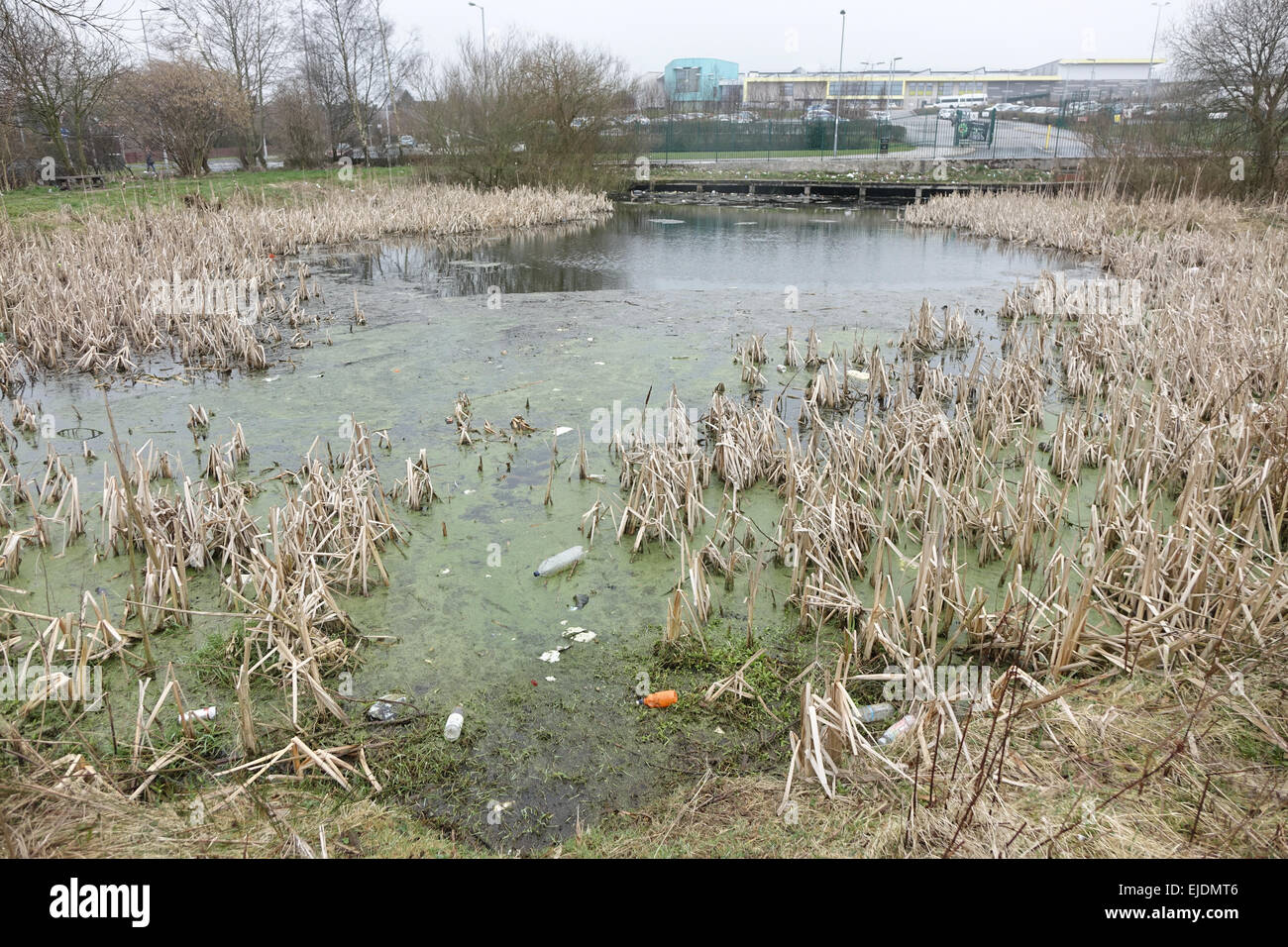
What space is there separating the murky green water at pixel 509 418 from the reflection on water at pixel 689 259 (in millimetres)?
105

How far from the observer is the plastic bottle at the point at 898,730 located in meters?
2.97

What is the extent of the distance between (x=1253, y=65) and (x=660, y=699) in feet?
65.8

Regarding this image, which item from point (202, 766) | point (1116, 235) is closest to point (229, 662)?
point (202, 766)

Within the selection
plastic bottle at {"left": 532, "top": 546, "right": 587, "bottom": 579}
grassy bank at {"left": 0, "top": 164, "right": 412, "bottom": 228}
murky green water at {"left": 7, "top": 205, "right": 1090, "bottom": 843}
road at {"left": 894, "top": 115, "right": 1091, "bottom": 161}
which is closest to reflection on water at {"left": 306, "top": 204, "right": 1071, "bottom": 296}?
murky green water at {"left": 7, "top": 205, "right": 1090, "bottom": 843}

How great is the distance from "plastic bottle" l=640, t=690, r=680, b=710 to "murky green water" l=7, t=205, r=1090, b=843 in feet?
0.25

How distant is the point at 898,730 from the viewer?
3.00 m

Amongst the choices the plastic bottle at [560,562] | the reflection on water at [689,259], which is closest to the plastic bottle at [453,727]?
the plastic bottle at [560,562]

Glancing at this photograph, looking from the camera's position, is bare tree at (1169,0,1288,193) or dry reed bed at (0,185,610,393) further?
bare tree at (1169,0,1288,193)

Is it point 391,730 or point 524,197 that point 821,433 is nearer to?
point 391,730

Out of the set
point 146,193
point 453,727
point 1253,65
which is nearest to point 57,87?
point 146,193

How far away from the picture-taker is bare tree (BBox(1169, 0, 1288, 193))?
52.4 ft

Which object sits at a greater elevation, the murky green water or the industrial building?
the industrial building

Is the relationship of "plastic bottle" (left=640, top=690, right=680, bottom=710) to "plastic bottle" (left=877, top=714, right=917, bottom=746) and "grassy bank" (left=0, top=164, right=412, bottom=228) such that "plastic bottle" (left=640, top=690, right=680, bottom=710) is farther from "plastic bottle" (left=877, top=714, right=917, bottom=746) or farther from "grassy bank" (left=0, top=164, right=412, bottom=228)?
"grassy bank" (left=0, top=164, right=412, bottom=228)

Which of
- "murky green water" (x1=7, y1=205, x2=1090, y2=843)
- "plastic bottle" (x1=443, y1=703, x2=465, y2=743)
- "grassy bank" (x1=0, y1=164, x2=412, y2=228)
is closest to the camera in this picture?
"plastic bottle" (x1=443, y1=703, x2=465, y2=743)
